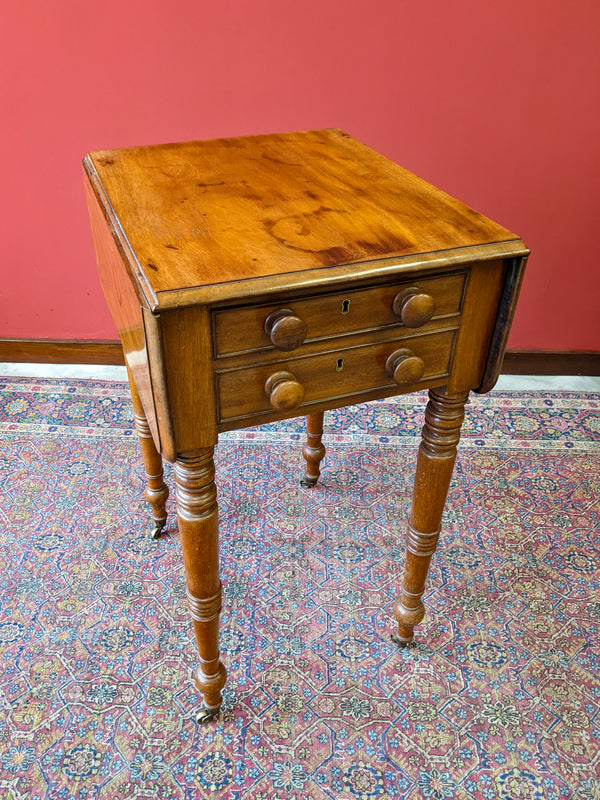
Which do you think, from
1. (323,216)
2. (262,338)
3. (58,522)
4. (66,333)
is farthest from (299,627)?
(66,333)

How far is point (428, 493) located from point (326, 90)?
1528 millimetres

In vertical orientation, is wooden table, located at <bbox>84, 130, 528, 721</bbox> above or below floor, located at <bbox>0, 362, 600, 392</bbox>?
above

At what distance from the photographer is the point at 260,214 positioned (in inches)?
48.0

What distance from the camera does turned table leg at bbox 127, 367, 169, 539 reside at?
5.94 feet

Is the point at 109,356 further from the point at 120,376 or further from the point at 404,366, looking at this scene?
the point at 404,366

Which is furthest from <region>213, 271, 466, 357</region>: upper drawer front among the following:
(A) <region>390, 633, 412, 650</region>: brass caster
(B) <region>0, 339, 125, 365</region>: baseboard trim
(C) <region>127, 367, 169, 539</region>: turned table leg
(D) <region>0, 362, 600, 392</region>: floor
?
(B) <region>0, 339, 125, 365</region>: baseboard trim

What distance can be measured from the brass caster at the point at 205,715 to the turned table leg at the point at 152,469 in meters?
0.62

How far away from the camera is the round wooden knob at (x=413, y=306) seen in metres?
1.11

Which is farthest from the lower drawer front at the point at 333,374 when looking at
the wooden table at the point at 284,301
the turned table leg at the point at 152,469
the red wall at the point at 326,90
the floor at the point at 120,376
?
the floor at the point at 120,376

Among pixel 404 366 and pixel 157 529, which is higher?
pixel 404 366

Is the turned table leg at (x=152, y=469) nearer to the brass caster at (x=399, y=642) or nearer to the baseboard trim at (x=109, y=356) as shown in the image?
the brass caster at (x=399, y=642)

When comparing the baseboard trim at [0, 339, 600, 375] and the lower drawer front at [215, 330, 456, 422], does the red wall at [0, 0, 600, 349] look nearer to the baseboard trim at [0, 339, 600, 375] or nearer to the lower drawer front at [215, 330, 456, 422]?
the baseboard trim at [0, 339, 600, 375]

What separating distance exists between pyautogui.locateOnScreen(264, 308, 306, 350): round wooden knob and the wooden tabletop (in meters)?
0.06

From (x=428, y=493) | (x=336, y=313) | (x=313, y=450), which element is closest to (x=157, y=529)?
(x=313, y=450)
